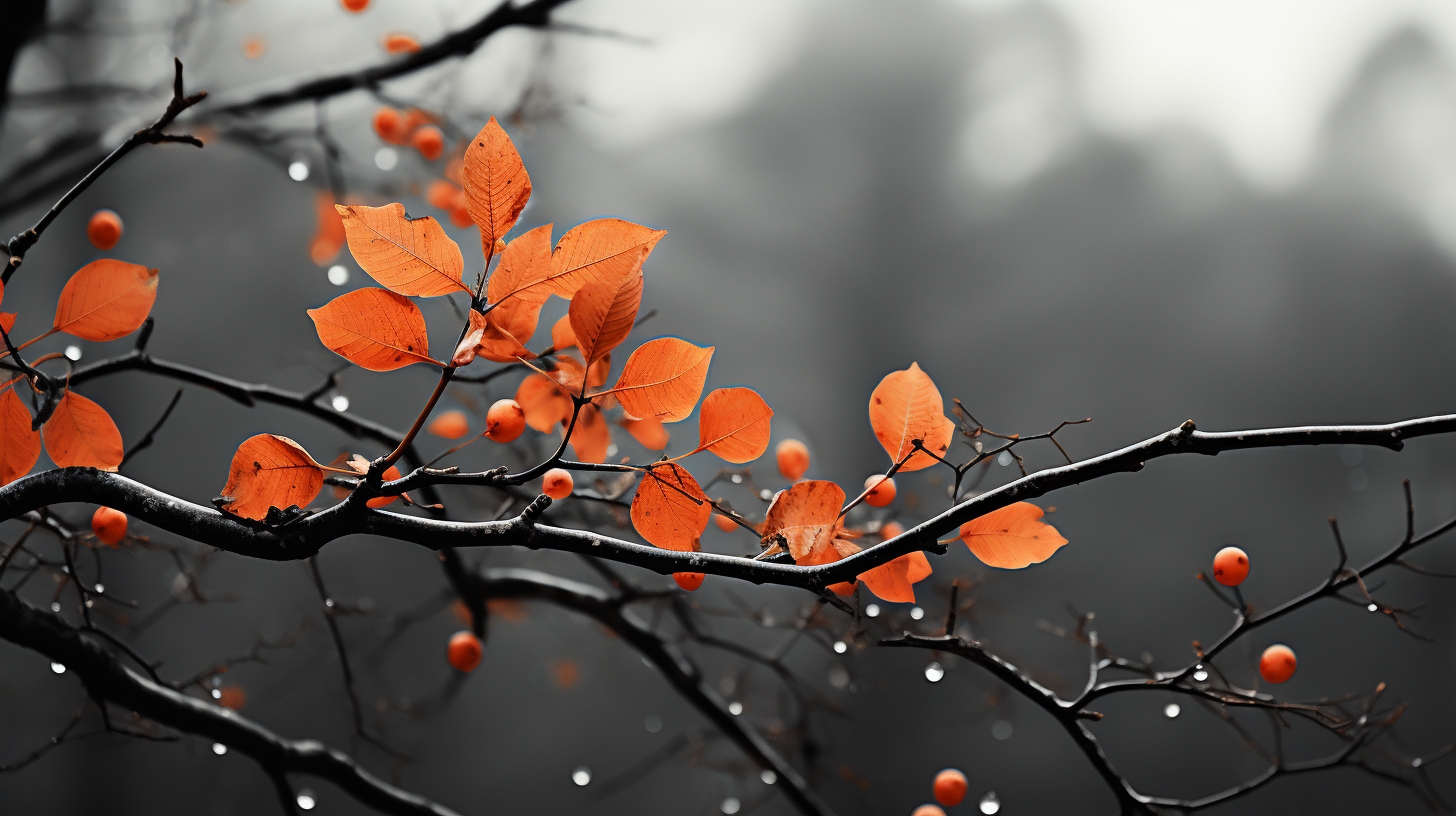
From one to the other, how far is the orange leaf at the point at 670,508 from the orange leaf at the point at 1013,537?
0.09 m

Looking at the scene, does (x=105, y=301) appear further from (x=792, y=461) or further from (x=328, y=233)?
(x=328, y=233)

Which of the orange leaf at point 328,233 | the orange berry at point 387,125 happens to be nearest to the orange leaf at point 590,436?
the orange berry at point 387,125

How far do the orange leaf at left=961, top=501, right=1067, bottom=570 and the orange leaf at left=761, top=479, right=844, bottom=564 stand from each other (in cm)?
5

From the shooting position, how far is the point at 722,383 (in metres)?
0.95

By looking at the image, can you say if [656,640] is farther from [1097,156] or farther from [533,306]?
[1097,156]

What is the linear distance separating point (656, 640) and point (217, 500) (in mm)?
439

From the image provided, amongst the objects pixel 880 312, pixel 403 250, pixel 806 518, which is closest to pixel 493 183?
pixel 403 250

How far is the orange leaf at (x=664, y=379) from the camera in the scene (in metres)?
0.24

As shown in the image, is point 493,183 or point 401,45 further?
point 401,45

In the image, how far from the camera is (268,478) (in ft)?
0.76

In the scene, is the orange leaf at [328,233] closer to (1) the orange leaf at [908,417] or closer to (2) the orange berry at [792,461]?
(2) the orange berry at [792,461]

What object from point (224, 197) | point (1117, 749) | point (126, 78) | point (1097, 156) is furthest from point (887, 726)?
point (126, 78)

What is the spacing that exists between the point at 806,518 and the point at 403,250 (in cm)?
15

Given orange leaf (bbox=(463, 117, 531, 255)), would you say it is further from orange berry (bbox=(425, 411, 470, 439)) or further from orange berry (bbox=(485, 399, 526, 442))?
orange berry (bbox=(425, 411, 470, 439))
